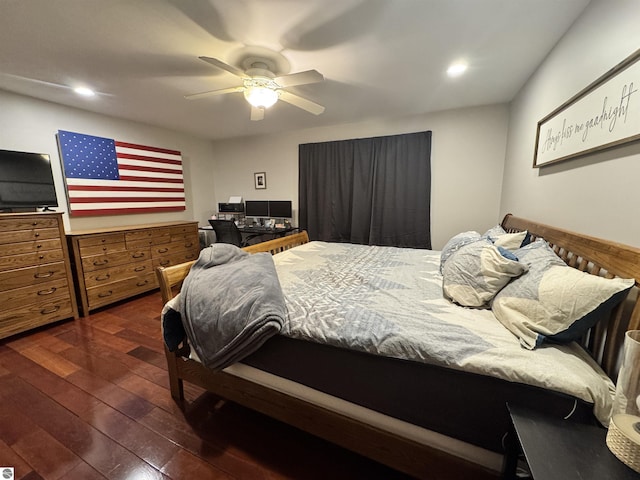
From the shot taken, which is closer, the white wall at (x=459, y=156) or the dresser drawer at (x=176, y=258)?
the white wall at (x=459, y=156)

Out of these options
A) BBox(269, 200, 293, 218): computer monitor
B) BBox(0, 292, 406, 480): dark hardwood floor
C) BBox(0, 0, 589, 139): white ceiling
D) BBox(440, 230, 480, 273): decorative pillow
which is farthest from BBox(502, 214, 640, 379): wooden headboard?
Answer: BBox(269, 200, 293, 218): computer monitor

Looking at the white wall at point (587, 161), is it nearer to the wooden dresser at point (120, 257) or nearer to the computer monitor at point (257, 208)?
the computer monitor at point (257, 208)

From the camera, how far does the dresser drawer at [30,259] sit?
2.24m

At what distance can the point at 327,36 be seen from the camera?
5.61 feet

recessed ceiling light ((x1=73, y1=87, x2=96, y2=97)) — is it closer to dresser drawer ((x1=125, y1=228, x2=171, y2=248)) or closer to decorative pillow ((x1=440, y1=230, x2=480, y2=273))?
dresser drawer ((x1=125, y1=228, x2=171, y2=248))

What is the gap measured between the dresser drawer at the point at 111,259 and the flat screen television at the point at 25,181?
68 centimetres

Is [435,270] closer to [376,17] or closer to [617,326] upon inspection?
[617,326]

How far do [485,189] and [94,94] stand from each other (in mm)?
4604

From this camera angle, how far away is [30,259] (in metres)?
2.38

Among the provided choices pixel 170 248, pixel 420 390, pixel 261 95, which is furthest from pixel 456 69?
pixel 170 248

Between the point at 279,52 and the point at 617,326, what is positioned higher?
the point at 279,52

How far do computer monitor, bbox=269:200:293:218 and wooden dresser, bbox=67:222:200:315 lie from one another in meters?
1.38

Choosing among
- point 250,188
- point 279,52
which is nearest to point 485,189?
point 279,52

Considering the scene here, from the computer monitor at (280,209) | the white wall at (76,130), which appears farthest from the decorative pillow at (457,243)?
Answer: the white wall at (76,130)
